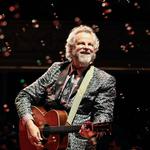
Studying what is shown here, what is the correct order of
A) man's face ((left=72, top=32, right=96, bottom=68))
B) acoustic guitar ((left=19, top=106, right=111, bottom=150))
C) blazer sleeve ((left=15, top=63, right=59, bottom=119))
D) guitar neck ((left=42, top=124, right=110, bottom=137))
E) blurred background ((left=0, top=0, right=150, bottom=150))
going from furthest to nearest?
blurred background ((left=0, top=0, right=150, bottom=150)), blazer sleeve ((left=15, top=63, right=59, bottom=119)), man's face ((left=72, top=32, right=96, bottom=68)), acoustic guitar ((left=19, top=106, right=111, bottom=150)), guitar neck ((left=42, top=124, right=110, bottom=137))

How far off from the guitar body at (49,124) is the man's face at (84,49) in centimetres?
38

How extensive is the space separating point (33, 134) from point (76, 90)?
1.43ft

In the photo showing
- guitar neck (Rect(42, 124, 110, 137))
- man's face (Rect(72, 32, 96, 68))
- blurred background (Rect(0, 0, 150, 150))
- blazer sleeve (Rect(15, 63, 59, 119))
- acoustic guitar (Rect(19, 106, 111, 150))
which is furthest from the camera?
blurred background (Rect(0, 0, 150, 150))

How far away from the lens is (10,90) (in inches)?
329

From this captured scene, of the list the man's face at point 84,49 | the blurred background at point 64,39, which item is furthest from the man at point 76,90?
the blurred background at point 64,39

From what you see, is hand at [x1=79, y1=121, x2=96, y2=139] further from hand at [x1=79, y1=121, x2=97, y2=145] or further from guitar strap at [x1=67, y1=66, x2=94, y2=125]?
guitar strap at [x1=67, y1=66, x2=94, y2=125]

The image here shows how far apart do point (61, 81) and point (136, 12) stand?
4.77 m

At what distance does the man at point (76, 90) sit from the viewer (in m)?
3.61

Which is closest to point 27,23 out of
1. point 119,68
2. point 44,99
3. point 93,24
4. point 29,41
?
point 29,41

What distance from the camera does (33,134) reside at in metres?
3.77

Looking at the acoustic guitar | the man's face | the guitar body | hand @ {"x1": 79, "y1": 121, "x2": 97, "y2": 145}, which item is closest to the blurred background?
the guitar body

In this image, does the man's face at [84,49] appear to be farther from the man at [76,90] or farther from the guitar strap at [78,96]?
the guitar strap at [78,96]

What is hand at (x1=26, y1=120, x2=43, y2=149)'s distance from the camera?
374 centimetres

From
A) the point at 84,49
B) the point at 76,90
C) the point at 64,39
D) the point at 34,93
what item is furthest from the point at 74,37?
the point at 64,39
